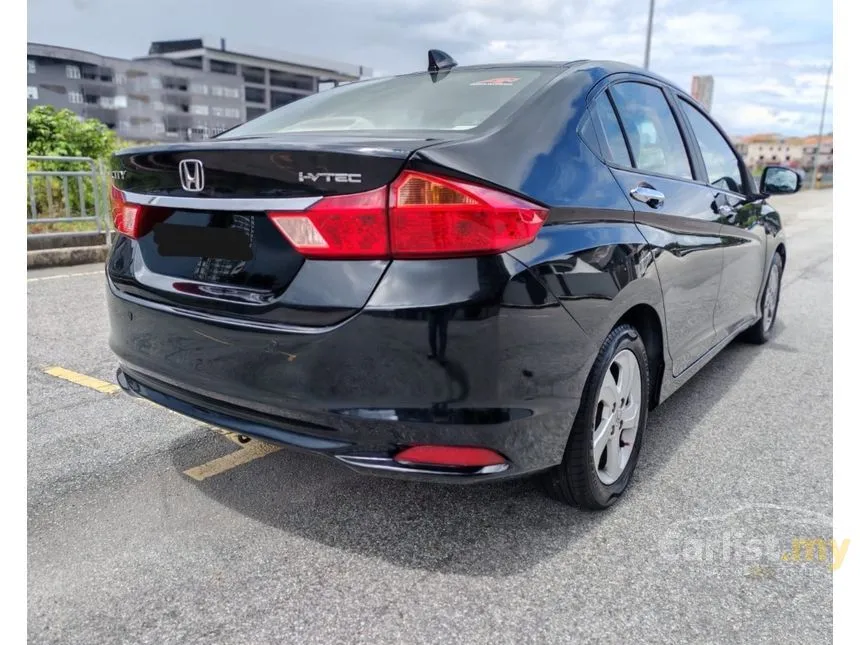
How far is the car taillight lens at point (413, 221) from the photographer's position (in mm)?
1928

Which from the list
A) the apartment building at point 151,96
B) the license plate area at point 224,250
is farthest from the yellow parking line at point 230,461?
the apartment building at point 151,96

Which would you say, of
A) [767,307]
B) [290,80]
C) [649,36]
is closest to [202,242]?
[767,307]

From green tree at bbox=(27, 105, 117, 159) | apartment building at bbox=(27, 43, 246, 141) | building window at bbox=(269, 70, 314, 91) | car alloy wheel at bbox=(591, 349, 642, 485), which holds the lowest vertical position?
car alloy wheel at bbox=(591, 349, 642, 485)

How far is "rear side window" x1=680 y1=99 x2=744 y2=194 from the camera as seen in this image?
147 inches

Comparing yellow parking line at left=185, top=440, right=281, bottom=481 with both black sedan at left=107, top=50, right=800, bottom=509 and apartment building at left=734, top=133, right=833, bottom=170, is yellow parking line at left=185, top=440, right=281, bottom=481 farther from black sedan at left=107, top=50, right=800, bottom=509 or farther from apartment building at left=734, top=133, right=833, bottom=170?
apartment building at left=734, top=133, right=833, bottom=170

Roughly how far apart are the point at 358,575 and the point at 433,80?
1.97 m

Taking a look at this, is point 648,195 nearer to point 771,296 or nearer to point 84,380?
point 771,296

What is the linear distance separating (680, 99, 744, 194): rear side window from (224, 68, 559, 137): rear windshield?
1386 millimetres

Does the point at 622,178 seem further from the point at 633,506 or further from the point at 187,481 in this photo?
the point at 187,481

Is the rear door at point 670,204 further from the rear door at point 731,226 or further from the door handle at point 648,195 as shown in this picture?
the rear door at point 731,226

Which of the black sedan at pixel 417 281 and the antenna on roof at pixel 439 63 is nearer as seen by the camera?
the black sedan at pixel 417 281

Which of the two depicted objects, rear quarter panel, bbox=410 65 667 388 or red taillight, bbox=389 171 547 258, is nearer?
red taillight, bbox=389 171 547 258

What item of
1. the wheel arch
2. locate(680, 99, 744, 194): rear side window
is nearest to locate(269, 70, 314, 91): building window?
locate(680, 99, 744, 194): rear side window

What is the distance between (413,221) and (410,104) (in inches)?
37.9
